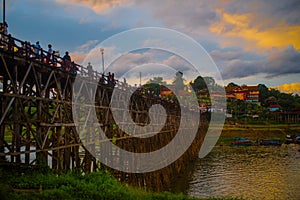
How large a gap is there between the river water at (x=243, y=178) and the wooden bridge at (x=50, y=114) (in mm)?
3323

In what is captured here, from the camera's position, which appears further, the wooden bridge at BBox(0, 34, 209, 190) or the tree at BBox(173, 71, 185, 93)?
the tree at BBox(173, 71, 185, 93)

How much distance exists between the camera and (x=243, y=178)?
1168 inches

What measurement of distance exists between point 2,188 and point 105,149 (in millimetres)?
9326

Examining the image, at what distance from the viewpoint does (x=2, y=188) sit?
8.34m

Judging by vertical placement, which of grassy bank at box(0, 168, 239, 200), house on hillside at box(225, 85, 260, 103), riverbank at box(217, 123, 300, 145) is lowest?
riverbank at box(217, 123, 300, 145)

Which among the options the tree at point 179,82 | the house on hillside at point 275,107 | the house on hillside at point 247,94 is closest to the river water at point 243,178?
the house on hillside at point 275,107

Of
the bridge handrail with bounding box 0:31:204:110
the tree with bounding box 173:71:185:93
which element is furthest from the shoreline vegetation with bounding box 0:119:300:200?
the tree with bounding box 173:71:185:93

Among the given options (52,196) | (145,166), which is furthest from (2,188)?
(145,166)

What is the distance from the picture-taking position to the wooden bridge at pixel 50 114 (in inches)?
423

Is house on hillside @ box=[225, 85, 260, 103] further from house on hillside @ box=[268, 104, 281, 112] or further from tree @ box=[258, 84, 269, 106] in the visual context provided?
house on hillside @ box=[268, 104, 281, 112]

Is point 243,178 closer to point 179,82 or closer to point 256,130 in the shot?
point 256,130

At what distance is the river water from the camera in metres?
24.1

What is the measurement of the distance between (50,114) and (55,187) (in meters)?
3.59

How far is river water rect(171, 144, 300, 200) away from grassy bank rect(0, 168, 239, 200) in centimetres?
1259
